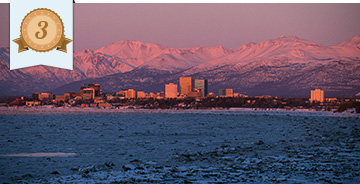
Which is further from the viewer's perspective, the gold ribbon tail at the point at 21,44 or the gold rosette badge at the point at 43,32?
the gold ribbon tail at the point at 21,44

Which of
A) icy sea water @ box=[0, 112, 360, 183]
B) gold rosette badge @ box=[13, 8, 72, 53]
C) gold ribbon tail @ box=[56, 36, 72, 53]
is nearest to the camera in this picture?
icy sea water @ box=[0, 112, 360, 183]

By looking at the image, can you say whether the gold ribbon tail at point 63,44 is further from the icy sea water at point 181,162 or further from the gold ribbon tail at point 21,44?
the icy sea water at point 181,162

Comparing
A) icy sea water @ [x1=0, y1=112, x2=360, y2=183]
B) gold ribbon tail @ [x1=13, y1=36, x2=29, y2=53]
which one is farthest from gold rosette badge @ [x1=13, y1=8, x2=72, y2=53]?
icy sea water @ [x1=0, y1=112, x2=360, y2=183]

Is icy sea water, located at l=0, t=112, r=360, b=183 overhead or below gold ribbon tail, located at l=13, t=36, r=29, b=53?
below

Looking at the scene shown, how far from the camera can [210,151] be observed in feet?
97.1

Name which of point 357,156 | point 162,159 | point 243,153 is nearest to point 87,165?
point 162,159

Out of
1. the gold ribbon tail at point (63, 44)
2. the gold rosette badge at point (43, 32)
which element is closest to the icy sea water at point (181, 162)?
the gold ribbon tail at point (63, 44)

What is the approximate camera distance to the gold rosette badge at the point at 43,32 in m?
26.9

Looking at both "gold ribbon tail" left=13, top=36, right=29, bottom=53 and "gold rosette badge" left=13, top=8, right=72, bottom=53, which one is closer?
"gold rosette badge" left=13, top=8, right=72, bottom=53

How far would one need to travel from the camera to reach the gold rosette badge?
2689 centimetres

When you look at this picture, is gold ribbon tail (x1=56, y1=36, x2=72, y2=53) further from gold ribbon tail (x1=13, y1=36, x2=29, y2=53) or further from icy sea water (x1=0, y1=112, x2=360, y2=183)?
icy sea water (x1=0, y1=112, x2=360, y2=183)

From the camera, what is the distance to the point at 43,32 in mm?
27312

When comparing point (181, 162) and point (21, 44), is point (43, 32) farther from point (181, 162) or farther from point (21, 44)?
point (181, 162)

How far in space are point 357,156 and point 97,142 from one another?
→ 62.4 ft
